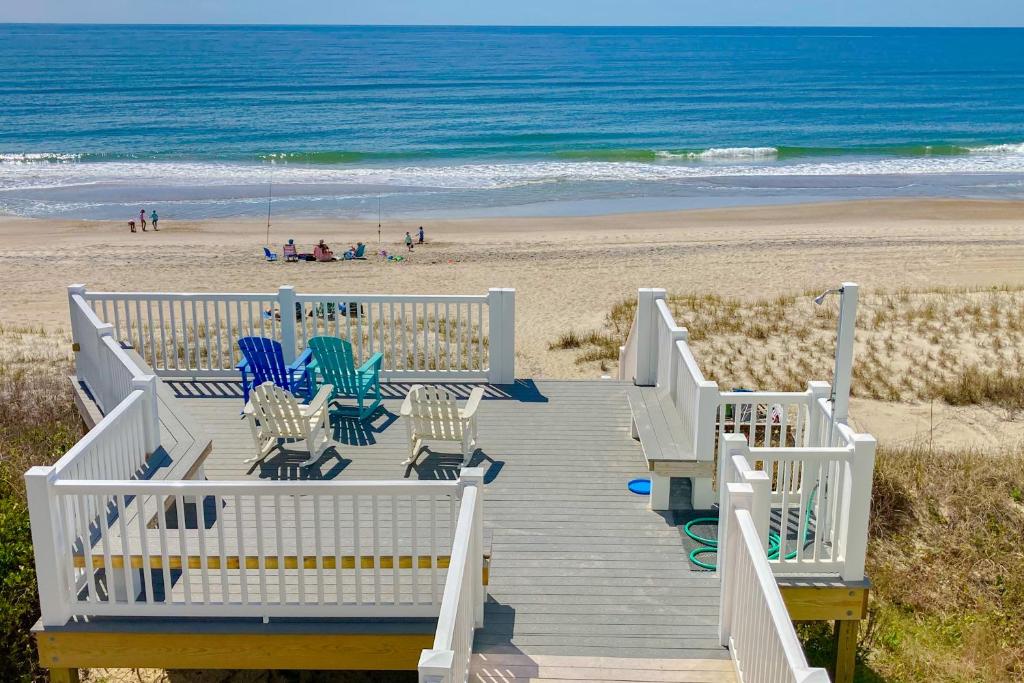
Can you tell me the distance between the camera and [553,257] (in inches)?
993

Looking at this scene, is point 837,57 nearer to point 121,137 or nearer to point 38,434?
point 121,137

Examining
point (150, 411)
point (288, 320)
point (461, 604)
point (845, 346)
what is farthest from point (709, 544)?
point (288, 320)

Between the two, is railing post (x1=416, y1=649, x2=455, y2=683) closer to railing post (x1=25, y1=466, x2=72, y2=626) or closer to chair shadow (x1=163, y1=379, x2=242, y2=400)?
railing post (x1=25, y1=466, x2=72, y2=626)

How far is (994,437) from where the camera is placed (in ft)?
36.5

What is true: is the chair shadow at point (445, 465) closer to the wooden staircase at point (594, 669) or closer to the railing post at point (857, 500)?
→ the wooden staircase at point (594, 669)

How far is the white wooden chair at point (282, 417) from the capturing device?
8250 millimetres

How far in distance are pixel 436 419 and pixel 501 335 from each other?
2.03 meters

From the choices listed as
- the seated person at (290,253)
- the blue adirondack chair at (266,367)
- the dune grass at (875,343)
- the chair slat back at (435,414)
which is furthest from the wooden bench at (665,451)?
the seated person at (290,253)

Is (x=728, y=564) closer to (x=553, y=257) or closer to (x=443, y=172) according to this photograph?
(x=553, y=257)

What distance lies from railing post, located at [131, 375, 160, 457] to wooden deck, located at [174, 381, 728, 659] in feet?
2.90

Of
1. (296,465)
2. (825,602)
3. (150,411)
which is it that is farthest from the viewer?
(296,465)

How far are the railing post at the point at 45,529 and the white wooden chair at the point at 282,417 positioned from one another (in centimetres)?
270

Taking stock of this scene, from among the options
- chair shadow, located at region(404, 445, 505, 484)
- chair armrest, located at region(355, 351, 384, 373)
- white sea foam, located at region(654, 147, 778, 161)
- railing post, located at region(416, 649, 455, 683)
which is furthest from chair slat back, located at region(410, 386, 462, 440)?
white sea foam, located at region(654, 147, 778, 161)

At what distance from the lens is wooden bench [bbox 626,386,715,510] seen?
7316mm
